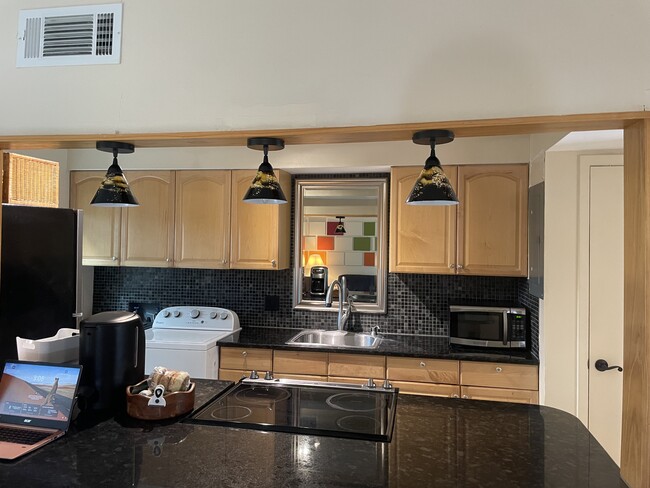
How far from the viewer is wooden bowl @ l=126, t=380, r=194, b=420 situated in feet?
4.89

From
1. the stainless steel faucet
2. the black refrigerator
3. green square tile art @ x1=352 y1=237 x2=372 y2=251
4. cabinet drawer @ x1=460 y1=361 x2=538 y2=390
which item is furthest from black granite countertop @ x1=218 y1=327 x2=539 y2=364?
the black refrigerator

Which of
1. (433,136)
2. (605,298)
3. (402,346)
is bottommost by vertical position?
(402,346)

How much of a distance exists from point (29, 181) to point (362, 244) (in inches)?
90.4

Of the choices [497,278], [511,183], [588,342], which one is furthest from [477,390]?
[511,183]

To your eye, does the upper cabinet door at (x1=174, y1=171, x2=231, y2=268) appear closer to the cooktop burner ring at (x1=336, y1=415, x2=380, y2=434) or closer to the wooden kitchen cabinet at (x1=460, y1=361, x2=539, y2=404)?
the wooden kitchen cabinet at (x1=460, y1=361, x2=539, y2=404)

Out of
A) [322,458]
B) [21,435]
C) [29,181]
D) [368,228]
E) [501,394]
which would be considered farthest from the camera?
[368,228]

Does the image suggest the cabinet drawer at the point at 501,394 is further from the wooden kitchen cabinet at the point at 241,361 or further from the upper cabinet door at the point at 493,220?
the wooden kitchen cabinet at the point at 241,361

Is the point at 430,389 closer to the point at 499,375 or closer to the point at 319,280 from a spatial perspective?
the point at 499,375

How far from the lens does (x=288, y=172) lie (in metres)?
3.56

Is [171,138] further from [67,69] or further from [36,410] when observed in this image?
[36,410]

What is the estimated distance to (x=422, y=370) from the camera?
2.92 m

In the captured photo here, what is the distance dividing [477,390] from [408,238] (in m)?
1.09

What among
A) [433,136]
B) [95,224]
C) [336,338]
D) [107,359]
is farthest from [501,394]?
[95,224]

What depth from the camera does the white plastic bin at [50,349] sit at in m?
1.61
